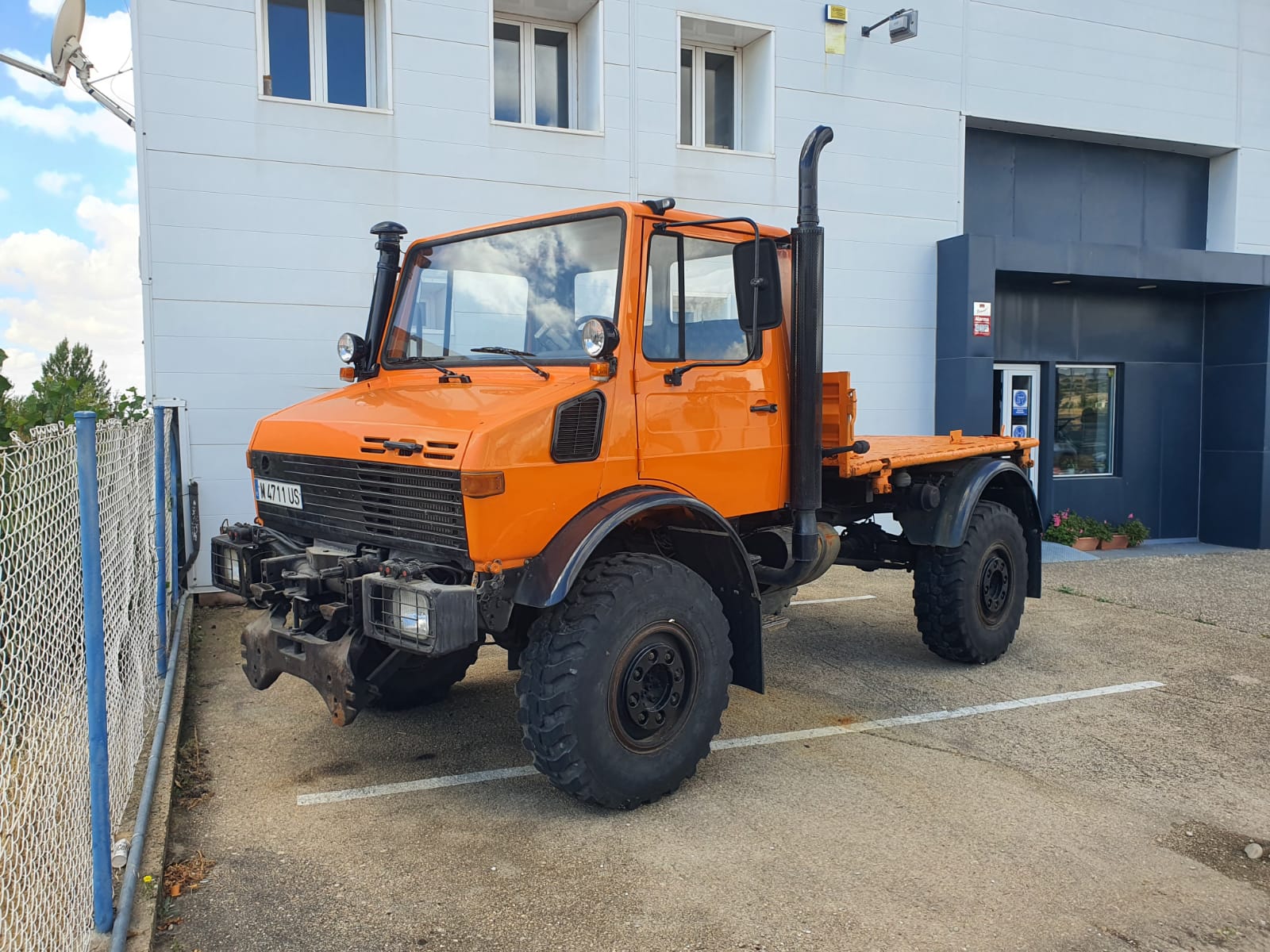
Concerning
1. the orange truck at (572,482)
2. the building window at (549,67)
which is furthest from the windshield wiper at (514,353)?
the building window at (549,67)

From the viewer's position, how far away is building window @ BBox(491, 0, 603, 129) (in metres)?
9.46

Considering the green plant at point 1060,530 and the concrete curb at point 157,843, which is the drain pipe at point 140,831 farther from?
the green plant at point 1060,530

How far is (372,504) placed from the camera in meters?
4.21

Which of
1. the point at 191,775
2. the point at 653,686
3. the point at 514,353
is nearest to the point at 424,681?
the point at 191,775

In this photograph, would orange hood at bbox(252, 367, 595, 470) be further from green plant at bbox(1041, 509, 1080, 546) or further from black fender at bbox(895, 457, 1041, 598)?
green plant at bbox(1041, 509, 1080, 546)

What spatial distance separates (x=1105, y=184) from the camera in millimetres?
12414

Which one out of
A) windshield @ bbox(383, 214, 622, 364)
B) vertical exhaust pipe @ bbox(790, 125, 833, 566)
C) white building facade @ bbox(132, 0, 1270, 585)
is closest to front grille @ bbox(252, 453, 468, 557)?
windshield @ bbox(383, 214, 622, 364)

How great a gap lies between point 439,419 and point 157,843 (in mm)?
1982

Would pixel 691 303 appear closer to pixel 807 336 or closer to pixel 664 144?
pixel 807 336

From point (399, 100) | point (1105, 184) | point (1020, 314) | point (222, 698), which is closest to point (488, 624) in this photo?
point (222, 698)

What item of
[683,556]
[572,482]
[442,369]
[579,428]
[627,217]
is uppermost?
[627,217]

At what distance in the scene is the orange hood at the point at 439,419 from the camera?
12.5 feet

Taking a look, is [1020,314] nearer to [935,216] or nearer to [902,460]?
[935,216]

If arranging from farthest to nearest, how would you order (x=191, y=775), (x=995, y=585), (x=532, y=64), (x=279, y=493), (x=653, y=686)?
(x=532, y=64) < (x=995, y=585) < (x=279, y=493) < (x=191, y=775) < (x=653, y=686)
